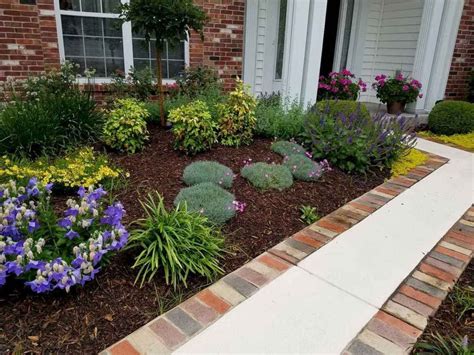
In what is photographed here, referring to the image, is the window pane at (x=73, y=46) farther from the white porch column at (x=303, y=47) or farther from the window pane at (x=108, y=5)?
the white porch column at (x=303, y=47)

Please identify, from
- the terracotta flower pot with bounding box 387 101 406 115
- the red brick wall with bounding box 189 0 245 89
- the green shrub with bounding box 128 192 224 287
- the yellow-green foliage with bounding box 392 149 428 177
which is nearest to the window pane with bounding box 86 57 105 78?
the red brick wall with bounding box 189 0 245 89

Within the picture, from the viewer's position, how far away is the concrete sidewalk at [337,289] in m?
1.73

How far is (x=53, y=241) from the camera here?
6.64 feet

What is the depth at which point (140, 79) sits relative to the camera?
5.50 meters

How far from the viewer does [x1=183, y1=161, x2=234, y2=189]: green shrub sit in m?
3.14

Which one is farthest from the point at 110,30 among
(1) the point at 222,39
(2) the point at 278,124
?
(2) the point at 278,124

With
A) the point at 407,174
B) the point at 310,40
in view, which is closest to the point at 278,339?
the point at 407,174

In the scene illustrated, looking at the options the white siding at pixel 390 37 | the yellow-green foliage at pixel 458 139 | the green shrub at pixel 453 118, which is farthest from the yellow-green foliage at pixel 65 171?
the white siding at pixel 390 37

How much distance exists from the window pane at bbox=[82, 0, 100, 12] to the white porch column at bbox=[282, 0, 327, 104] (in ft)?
9.75

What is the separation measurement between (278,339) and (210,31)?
5.44 m

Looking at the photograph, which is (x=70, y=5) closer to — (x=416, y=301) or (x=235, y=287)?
(x=235, y=287)

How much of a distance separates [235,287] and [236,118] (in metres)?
2.36

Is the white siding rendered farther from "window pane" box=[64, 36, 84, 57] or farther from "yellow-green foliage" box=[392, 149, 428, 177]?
"window pane" box=[64, 36, 84, 57]

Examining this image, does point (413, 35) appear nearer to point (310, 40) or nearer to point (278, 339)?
point (310, 40)
